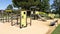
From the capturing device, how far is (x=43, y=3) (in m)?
44.1

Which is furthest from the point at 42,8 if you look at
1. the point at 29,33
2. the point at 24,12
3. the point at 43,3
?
the point at 29,33

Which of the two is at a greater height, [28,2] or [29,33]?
[28,2]

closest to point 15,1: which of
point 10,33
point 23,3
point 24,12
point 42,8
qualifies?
point 23,3

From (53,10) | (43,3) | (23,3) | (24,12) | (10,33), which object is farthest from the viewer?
(53,10)

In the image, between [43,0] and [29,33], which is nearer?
[29,33]

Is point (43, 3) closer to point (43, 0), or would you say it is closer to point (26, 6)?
point (43, 0)

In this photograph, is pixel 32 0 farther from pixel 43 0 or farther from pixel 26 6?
pixel 43 0

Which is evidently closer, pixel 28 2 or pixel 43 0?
pixel 28 2

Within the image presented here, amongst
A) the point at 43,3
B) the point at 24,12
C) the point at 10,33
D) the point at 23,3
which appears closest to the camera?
the point at 10,33

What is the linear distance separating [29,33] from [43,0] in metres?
34.0

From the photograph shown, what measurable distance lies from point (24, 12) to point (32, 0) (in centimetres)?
2247

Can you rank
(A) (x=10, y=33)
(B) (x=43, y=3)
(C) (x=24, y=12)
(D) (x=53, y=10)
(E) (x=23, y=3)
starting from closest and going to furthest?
(A) (x=10, y=33) < (C) (x=24, y=12) < (E) (x=23, y=3) < (B) (x=43, y=3) < (D) (x=53, y=10)

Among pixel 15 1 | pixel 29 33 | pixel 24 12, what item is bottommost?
pixel 29 33

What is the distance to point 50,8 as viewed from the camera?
157 ft
